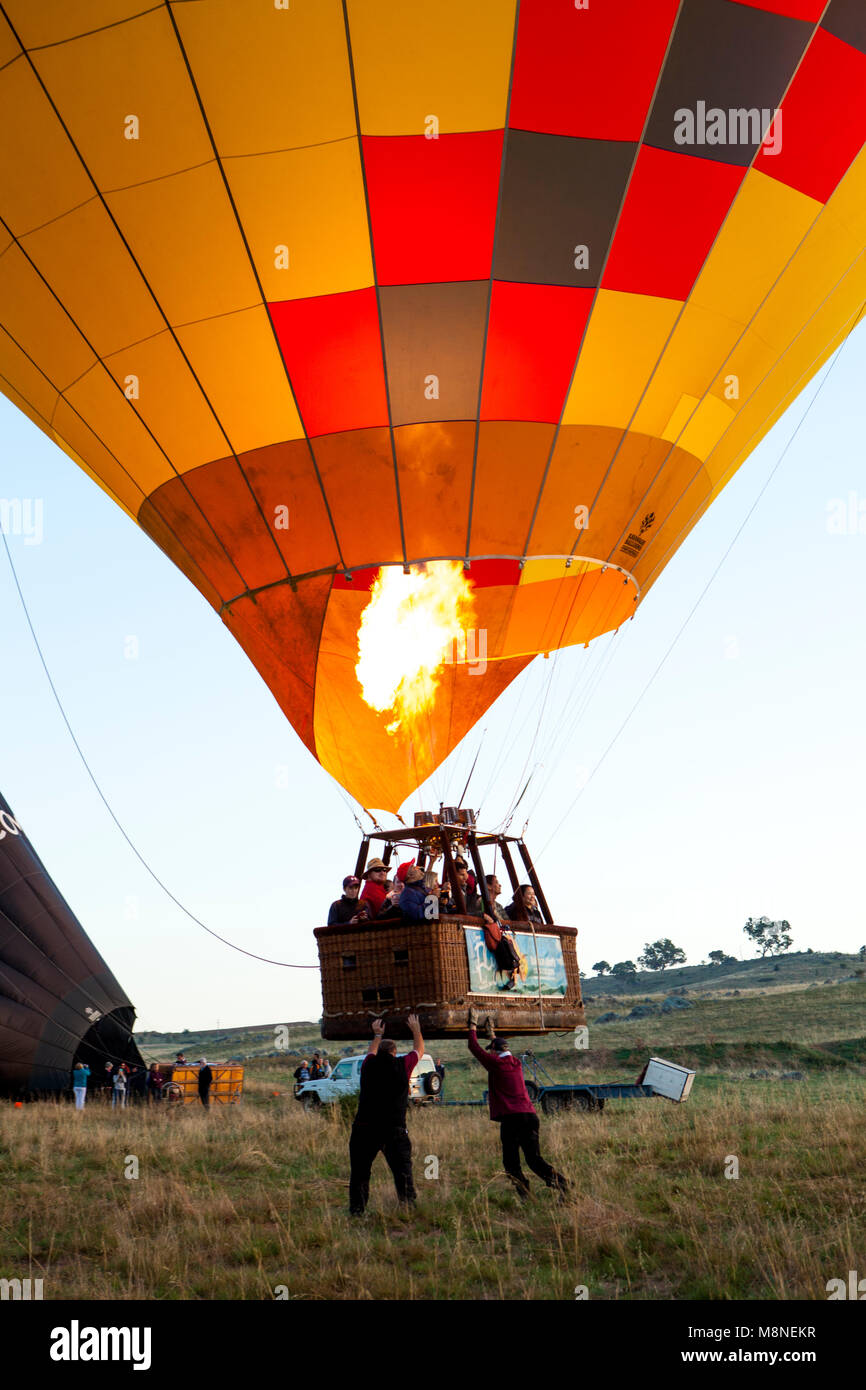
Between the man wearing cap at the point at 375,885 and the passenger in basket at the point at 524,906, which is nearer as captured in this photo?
the man wearing cap at the point at 375,885

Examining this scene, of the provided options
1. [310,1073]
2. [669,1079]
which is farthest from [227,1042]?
[669,1079]

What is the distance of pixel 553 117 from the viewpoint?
780cm

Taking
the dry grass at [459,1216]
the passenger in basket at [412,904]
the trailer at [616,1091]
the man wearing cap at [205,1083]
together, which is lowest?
the dry grass at [459,1216]

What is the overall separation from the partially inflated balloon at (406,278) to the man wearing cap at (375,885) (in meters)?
1.64

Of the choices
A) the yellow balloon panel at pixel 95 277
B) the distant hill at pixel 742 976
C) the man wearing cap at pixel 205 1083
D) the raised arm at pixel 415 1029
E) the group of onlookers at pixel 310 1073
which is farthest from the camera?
the distant hill at pixel 742 976

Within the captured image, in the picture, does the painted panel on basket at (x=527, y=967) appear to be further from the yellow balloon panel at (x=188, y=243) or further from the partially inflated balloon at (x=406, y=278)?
the yellow balloon panel at (x=188, y=243)

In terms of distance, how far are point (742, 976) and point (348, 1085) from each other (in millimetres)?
61490

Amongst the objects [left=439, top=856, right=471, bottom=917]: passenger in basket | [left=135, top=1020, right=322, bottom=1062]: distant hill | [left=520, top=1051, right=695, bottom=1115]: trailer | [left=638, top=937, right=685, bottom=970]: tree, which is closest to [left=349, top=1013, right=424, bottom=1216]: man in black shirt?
[left=439, top=856, right=471, bottom=917]: passenger in basket

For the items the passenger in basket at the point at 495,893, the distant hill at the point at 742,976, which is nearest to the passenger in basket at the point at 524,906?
the passenger in basket at the point at 495,893

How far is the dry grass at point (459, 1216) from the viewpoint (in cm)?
562

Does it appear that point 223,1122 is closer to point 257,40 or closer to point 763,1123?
point 763,1123

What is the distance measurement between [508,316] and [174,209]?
2436mm

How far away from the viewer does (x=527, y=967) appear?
8.04 meters
